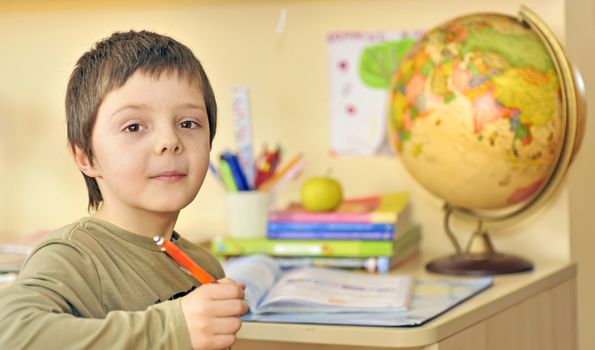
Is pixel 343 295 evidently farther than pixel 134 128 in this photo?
Answer: Yes

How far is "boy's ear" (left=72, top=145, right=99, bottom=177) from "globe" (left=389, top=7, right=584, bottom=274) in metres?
0.67

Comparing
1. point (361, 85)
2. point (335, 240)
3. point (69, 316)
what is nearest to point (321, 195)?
point (335, 240)

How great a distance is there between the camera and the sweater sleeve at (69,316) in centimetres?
72

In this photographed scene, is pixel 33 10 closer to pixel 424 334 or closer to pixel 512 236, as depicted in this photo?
pixel 512 236

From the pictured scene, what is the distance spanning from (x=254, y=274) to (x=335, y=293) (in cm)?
13

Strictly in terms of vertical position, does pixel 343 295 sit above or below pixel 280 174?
below

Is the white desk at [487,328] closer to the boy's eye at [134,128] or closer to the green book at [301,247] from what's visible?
the green book at [301,247]

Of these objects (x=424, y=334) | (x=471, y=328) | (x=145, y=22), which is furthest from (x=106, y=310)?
(x=145, y=22)

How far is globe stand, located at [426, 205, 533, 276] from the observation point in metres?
1.46

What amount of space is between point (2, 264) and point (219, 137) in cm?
47

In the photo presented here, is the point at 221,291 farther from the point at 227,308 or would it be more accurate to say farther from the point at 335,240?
the point at 335,240

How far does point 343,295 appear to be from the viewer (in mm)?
1239

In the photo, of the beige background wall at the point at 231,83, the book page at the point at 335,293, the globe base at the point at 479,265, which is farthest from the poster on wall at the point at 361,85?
the book page at the point at 335,293

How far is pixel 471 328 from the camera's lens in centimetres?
119
